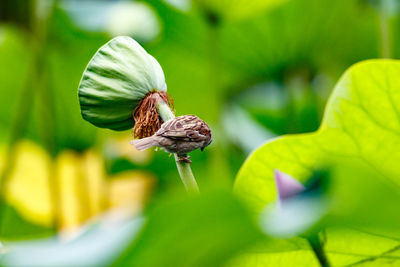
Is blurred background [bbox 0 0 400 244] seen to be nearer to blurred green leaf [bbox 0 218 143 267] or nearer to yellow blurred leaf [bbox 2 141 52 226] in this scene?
yellow blurred leaf [bbox 2 141 52 226]

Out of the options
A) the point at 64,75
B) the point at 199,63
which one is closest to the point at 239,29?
the point at 199,63

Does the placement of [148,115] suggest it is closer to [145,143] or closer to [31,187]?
[145,143]

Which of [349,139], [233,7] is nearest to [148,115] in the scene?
[349,139]

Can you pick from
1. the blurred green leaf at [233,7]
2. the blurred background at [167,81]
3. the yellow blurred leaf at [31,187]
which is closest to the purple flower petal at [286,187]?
the blurred green leaf at [233,7]

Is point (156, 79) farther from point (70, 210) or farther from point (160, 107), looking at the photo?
point (70, 210)

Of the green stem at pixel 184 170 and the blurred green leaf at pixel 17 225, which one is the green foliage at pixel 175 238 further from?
the blurred green leaf at pixel 17 225

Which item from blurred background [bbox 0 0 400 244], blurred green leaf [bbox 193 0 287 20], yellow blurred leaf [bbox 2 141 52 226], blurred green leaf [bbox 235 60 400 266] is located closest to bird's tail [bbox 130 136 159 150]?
blurred green leaf [bbox 235 60 400 266]

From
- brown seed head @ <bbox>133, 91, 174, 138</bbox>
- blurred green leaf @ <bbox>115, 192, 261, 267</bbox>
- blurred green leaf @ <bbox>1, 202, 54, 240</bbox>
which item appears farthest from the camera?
blurred green leaf @ <bbox>1, 202, 54, 240</bbox>
